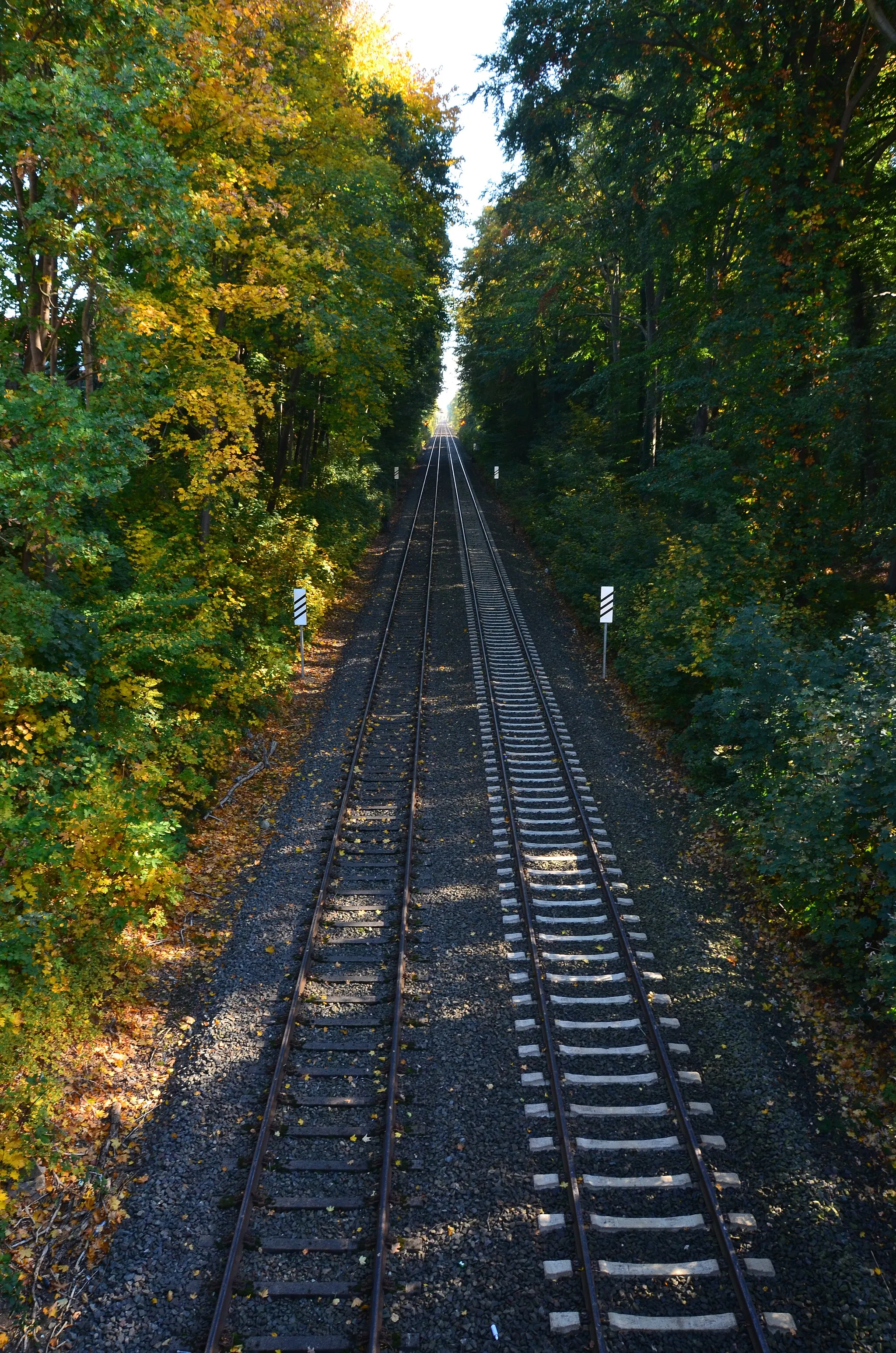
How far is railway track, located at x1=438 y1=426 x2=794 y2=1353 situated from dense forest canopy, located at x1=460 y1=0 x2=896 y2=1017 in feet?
6.18

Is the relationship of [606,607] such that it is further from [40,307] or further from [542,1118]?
[542,1118]

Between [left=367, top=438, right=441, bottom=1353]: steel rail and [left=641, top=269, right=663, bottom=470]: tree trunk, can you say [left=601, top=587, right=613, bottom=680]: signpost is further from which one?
[left=641, top=269, right=663, bottom=470]: tree trunk

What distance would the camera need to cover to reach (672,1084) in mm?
6199

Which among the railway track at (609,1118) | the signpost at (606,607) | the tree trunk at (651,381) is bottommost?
the railway track at (609,1118)

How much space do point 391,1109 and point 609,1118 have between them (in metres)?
1.81

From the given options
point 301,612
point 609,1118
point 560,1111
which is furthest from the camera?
point 301,612

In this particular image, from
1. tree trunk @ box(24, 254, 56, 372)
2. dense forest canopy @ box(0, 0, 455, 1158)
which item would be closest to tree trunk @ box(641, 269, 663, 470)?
dense forest canopy @ box(0, 0, 455, 1158)

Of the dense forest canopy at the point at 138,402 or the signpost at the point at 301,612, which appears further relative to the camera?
the signpost at the point at 301,612

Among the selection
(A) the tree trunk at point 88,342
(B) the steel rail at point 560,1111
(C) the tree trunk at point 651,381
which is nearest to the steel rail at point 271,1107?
(B) the steel rail at point 560,1111

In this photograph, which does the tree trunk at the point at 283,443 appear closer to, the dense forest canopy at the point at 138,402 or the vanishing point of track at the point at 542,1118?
the dense forest canopy at the point at 138,402

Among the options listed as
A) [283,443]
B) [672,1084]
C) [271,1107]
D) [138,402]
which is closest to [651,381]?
[283,443]

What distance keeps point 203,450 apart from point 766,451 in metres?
10.3

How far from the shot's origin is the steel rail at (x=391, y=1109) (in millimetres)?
4594

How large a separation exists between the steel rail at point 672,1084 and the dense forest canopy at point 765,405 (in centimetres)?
180
